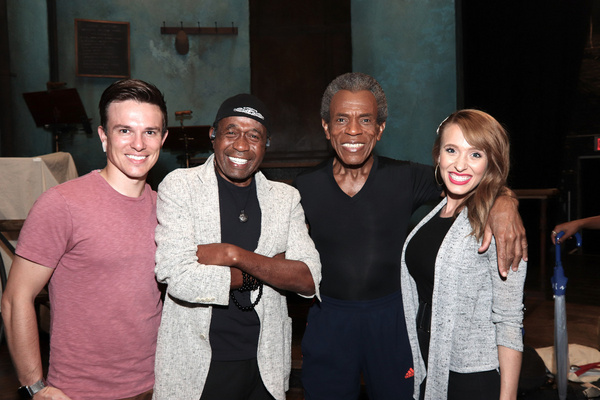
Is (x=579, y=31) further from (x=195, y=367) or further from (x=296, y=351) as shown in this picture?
(x=195, y=367)

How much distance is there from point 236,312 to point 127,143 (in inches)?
26.4

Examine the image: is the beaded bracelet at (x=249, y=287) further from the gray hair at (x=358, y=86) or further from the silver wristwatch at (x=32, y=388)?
the gray hair at (x=358, y=86)

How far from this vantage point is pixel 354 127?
205 centimetres

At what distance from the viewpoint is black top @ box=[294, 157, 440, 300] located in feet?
6.41

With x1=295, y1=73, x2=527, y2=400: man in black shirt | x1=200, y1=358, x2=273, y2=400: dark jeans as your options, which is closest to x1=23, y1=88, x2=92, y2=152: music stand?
x1=295, y1=73, x2=527, y2=400: man in black shirt

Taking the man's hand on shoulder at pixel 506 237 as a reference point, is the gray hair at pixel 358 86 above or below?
above

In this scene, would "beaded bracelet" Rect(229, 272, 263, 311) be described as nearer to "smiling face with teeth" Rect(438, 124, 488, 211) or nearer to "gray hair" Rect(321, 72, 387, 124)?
"smiling face with teeth" Rect(438, 124, 488, 211)

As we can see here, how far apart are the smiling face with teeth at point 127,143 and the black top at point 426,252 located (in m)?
1.01

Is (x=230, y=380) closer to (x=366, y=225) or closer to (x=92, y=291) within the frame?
(x=92, y=291)

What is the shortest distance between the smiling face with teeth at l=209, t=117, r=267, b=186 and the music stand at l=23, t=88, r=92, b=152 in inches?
193

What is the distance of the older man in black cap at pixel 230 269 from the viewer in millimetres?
1526

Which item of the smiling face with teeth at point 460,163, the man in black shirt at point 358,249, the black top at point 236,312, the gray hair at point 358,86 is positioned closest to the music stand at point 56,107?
the gray hair at point 358,86

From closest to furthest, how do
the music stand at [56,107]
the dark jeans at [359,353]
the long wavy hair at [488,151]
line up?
the long wavy hair at [488,151] → the dark jeans at [359,353] → the music stand at [56,107]

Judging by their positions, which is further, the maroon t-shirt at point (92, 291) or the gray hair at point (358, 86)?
the gray hair at point (358, 86)
